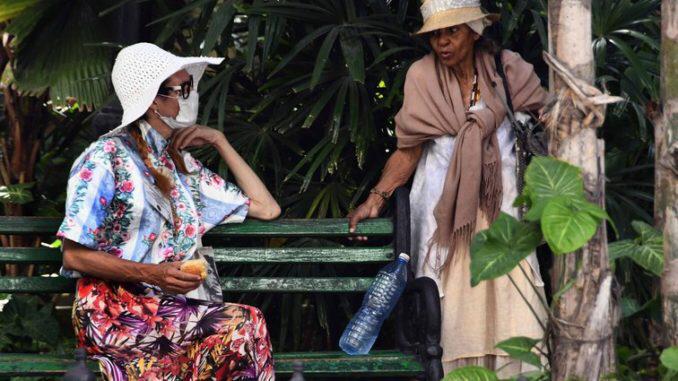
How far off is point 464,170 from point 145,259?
116cm

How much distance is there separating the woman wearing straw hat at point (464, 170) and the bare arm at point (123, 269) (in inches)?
31.7

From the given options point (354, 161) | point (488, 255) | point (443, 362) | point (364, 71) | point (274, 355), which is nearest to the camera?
point (488, 255)

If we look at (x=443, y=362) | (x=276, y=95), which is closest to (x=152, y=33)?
(x=276, y=95)

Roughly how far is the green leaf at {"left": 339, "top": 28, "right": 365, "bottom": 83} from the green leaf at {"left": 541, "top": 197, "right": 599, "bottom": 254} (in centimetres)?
165

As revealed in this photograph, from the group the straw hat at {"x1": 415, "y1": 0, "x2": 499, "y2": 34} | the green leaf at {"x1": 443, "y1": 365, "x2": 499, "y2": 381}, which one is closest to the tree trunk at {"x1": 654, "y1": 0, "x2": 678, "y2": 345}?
the green leaf at {"x1": 443, "y1": 365, "x2": 499, "y2": 381}

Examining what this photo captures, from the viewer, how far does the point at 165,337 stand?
168 inches

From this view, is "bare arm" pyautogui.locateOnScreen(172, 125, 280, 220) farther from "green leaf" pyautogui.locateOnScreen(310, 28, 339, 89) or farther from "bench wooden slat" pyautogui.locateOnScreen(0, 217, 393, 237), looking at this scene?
"green leaf" pyautogui.locateOnScreen(310, 28, 339, 89)

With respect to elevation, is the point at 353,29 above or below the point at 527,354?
above

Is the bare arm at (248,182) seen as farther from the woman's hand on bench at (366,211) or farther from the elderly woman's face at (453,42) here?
the elderly woman's face at (453,42)

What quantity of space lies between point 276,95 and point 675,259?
217 centimetres

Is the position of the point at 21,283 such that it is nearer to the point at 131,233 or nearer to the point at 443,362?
A: the point at 131,233

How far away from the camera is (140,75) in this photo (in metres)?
→ 4.33

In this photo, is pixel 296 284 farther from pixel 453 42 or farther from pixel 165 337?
pixel 453 42

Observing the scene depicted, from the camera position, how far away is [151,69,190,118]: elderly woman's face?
173 inches
